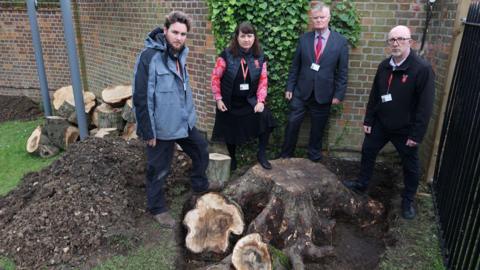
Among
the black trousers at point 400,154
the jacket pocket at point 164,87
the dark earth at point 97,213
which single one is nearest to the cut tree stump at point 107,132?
the dark earth at point 97,213

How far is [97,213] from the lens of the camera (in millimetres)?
3756

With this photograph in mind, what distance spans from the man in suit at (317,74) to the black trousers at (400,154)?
665 mm

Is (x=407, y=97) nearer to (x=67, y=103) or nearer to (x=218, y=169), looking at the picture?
(x=218, y=169)

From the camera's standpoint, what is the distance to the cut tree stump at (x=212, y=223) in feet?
11.6

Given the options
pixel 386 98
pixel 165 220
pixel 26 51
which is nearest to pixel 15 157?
pixel 165 220

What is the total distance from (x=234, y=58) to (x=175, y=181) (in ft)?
5.54

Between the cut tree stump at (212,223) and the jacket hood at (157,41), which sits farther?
the cut tree stump at (212,223)

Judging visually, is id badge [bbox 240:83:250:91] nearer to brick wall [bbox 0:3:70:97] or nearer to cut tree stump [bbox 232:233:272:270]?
cut tree stump [bbox 232:233:272:270]

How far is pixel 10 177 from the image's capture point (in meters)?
5.49

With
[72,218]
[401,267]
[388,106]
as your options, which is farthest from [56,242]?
[388,106]

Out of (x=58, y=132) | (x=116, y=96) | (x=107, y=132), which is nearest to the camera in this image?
(x=107, y=132)

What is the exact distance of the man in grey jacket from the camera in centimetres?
335

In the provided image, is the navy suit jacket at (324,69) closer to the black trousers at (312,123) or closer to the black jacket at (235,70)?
the black trousers at (312,123)

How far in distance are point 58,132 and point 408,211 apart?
225 inches
